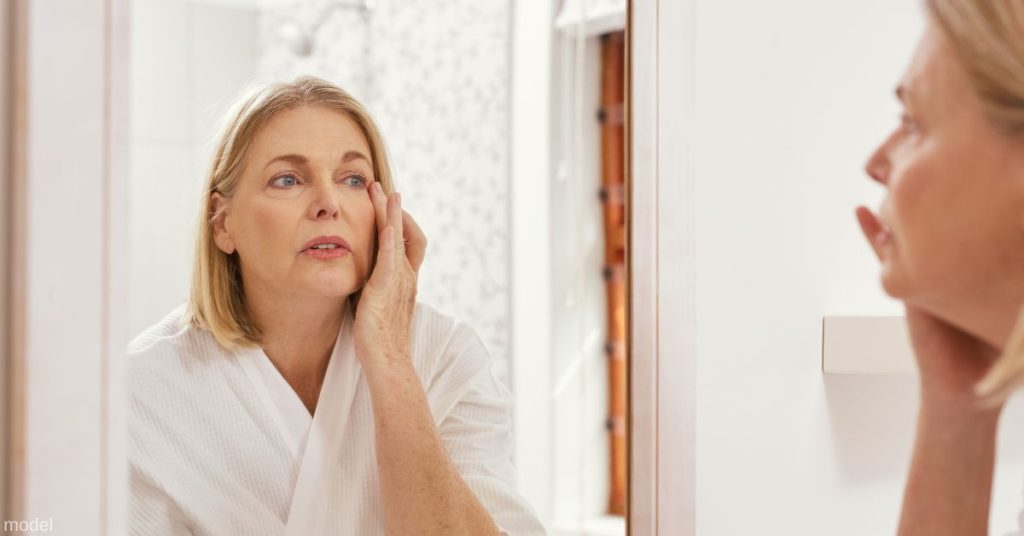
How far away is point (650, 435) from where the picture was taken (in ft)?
3.33

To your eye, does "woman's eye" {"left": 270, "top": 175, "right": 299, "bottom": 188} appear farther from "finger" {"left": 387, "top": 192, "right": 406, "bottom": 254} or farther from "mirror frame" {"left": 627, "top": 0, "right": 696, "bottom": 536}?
"mirror frame" {"left": 627, "top": 0, "right": 696, "bottom": 536}

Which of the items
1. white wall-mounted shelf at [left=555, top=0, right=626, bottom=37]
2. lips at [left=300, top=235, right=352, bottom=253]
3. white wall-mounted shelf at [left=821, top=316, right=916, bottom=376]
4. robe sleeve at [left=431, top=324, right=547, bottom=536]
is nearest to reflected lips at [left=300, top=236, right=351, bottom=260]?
lips at [left=300, top=235, right=352, bottom=253]

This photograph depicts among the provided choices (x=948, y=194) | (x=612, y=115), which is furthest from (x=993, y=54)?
(x=612, y=115)

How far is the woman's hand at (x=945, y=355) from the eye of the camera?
2.48 ft

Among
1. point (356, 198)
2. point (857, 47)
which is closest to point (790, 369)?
point (857, 47)

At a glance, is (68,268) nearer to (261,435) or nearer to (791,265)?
(261,435)

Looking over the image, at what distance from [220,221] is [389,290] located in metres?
0.16

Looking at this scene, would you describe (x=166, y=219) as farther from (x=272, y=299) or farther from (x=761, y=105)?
(x=761, y=105)

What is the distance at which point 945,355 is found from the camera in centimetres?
76

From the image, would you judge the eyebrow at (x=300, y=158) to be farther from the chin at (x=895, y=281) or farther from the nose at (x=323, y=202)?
the chin at (x=895, y=281)

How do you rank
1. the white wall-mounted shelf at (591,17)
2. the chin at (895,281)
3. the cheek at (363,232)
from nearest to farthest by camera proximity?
the chin at (895,281) → the cheek at (363,232) → the white wall-mounted shelf at (591,17)

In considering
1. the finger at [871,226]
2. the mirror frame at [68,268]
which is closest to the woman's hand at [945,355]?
the finger at [871,226]

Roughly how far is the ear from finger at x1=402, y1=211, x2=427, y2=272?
155 millimetres

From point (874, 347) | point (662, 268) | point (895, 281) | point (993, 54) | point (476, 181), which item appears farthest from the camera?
point (874, 347)
